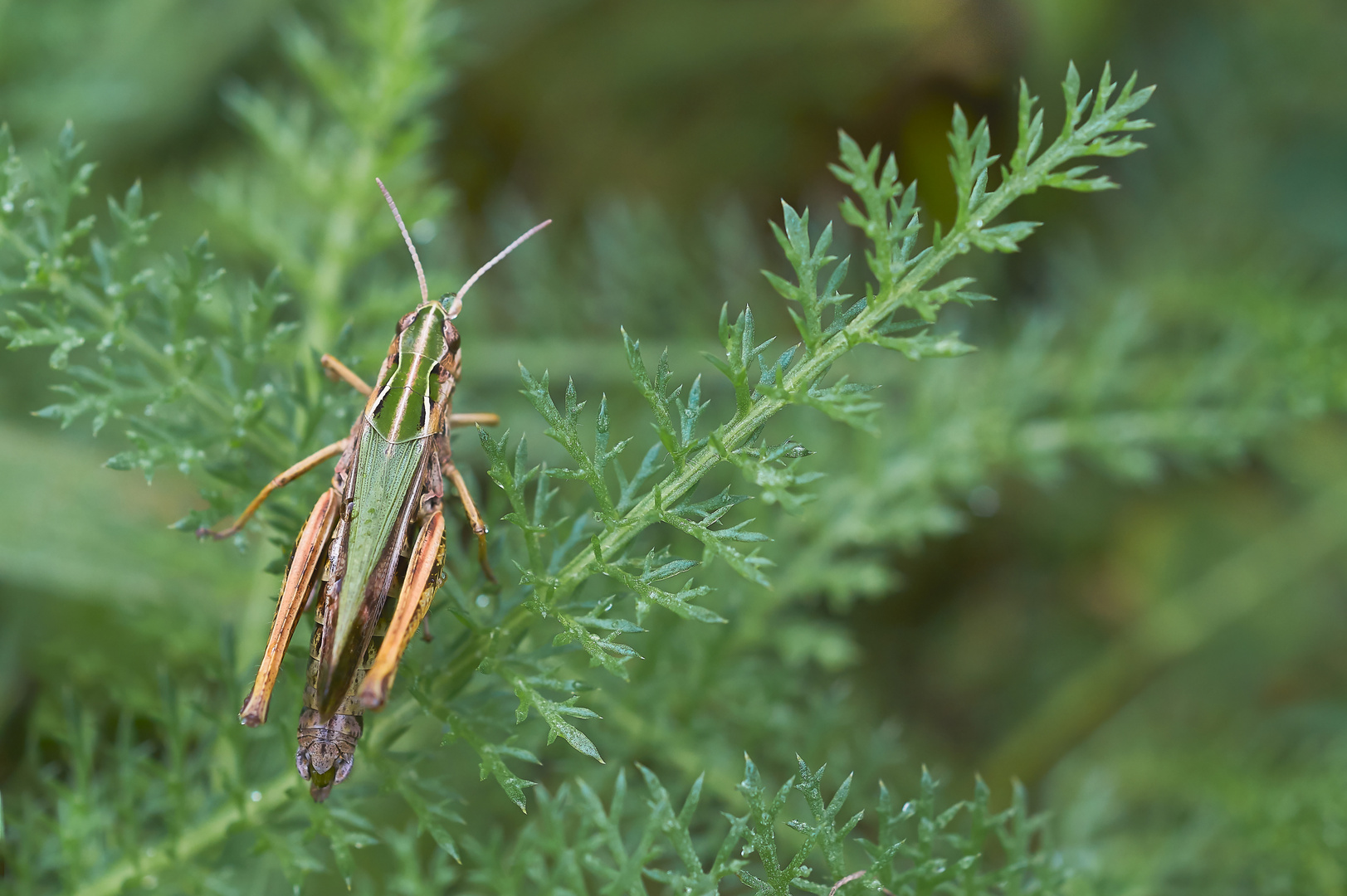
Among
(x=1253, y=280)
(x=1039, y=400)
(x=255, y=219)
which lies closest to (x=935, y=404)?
(x=1039, y=400)

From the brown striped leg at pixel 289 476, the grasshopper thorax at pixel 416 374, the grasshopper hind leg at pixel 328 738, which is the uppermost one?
the grasshopper thorax at pixel 416 374

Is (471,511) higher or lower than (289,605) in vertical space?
higher

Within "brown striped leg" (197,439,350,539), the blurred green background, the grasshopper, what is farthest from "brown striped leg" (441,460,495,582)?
the blurred green background

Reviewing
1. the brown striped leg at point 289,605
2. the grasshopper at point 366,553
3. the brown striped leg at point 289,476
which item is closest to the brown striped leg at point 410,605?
the grasshopper at point 366,553

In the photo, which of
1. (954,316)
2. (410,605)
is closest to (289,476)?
(410,605)

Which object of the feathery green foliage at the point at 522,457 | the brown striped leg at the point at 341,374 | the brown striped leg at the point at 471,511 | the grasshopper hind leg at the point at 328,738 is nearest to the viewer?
the feathery green foliage at the point at 522,457

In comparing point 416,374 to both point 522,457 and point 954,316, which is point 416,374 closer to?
point 522,457

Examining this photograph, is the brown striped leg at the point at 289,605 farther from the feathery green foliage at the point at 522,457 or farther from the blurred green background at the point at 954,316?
the blurred green background at the point at 954,316

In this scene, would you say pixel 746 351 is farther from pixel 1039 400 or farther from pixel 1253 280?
pixel 1253 280
